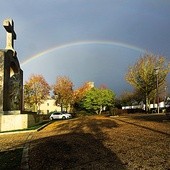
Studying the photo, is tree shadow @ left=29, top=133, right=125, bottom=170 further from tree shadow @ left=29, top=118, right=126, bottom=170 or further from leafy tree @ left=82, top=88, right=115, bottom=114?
leafy tree @ left=82, top=88, right=115, bottom=114

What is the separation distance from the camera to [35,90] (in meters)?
70.4

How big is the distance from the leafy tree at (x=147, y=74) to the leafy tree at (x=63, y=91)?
19678mm

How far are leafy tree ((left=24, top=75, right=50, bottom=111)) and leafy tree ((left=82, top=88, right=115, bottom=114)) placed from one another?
32.7 ft

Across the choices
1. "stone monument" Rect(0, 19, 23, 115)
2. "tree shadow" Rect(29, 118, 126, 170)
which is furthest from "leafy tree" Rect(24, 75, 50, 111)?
"tree shadow" Rect(29, 118, 126, 170)

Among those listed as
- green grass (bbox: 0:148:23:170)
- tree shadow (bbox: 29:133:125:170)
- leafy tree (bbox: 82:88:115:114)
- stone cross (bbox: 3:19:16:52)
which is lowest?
green grass (bbox: 0:148:23:170)

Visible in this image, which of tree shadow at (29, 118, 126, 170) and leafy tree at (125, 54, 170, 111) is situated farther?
leafy tree at (125, 54, 170, 111)

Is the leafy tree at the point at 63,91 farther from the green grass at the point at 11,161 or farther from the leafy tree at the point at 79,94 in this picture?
the green grass at the point at 11,161

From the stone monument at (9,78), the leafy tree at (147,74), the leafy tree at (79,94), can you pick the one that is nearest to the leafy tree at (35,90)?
the leafy tree at (79,94)

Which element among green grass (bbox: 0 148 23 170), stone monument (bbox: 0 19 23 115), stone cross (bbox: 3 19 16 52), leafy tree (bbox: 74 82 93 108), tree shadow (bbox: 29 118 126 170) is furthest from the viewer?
leafy tree (bbox: 74 82 93 108)

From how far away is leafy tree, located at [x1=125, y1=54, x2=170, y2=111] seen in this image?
54.8 m

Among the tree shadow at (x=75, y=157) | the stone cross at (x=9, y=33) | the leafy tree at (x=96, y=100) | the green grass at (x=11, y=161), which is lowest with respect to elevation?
the green grass at (x=11, y=161)

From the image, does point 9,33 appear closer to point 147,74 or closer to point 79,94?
Result: point 147,74

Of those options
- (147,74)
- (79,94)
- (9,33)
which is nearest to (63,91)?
(79,94)

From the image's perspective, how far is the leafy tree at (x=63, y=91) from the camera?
71.6 meters
